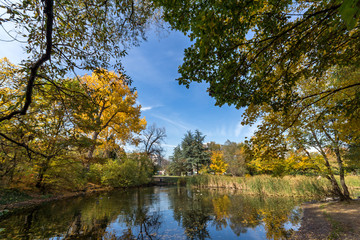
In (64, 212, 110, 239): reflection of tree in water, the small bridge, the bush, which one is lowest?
the small bridge

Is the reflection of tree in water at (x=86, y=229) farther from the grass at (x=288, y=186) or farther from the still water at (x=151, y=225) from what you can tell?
the grass at (x=288, y=186)

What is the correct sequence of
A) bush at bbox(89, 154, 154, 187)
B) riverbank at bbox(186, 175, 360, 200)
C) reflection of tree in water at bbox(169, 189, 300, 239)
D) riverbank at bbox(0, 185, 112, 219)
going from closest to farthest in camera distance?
1. reflection of tree in water at bbox(169, 189, 300, 239)
2. riverbank at bbox(0, 185, 112, 219)
3. riverbank at bbox(186, 175, 360, 200)
4. bush at bbox(89, 154, 154, 187)

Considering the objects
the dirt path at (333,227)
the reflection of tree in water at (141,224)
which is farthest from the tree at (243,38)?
Result: the reflection of tree in water at (141,224)

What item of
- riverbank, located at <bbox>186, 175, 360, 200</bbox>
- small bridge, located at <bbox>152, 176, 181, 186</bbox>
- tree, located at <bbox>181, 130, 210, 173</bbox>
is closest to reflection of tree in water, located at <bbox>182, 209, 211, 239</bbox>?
riverbank, located at <bbox>186, 175, 360, 200</bbox>

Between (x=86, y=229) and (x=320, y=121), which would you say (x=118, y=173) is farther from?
(x=320, y=121)

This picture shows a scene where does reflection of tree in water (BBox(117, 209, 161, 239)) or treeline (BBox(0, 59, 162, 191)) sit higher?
treeline (BBox(0, 59, 162, 191))

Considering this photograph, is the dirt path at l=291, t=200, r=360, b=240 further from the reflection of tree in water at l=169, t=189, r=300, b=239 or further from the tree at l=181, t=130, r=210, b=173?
the tree at l=181, t=130, r=210, b=173

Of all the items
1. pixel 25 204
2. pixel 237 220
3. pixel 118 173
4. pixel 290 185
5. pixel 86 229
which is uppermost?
pixel 118 173

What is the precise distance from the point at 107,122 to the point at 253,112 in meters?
15.0

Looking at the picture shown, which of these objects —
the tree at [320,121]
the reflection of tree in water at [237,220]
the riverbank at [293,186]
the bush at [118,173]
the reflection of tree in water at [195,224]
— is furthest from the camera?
the bush at [118,173]

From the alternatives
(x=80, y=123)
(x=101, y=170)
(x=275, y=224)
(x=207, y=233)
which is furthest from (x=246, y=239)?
(x=101, y=170)

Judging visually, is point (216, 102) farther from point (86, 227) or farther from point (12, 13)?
point (86, 227)

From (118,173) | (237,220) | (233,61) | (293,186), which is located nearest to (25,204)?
(118,173)

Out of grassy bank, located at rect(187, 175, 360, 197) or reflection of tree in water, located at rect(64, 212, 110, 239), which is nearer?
reflection of tree in water, located at rect(64, 212, 110, 239)
